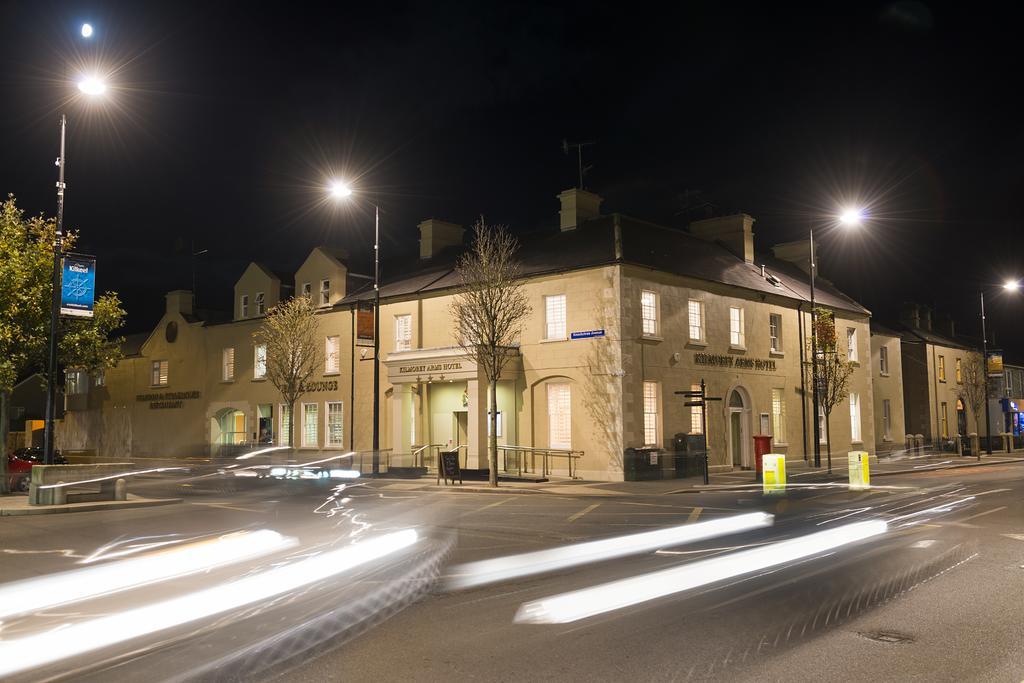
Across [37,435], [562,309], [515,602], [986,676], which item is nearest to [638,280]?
[562,309]

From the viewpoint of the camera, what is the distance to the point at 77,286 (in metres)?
19.8

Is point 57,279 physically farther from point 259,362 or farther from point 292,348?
point 259,362

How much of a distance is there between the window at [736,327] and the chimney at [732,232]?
17.4 feet

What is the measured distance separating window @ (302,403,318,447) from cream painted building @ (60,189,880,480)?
0.10 m

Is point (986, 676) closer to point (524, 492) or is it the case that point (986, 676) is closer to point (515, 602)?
point (515, 602)

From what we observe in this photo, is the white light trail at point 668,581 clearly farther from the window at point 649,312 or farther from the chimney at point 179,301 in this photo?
the chimney at point 179,301

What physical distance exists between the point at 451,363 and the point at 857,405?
70.3ft

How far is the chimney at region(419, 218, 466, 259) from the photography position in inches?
1551

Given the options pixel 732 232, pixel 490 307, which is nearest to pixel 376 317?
pixel 490 307

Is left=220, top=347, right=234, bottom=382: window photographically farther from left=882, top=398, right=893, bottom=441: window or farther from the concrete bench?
left=882, top=398, right=893, bottom=441: window

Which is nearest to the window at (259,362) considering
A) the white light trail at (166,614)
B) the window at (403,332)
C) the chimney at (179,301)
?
the chimney at (179,301)

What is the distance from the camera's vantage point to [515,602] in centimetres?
829

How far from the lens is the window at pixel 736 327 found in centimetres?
3291

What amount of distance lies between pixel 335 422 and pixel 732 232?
20.5 metres
